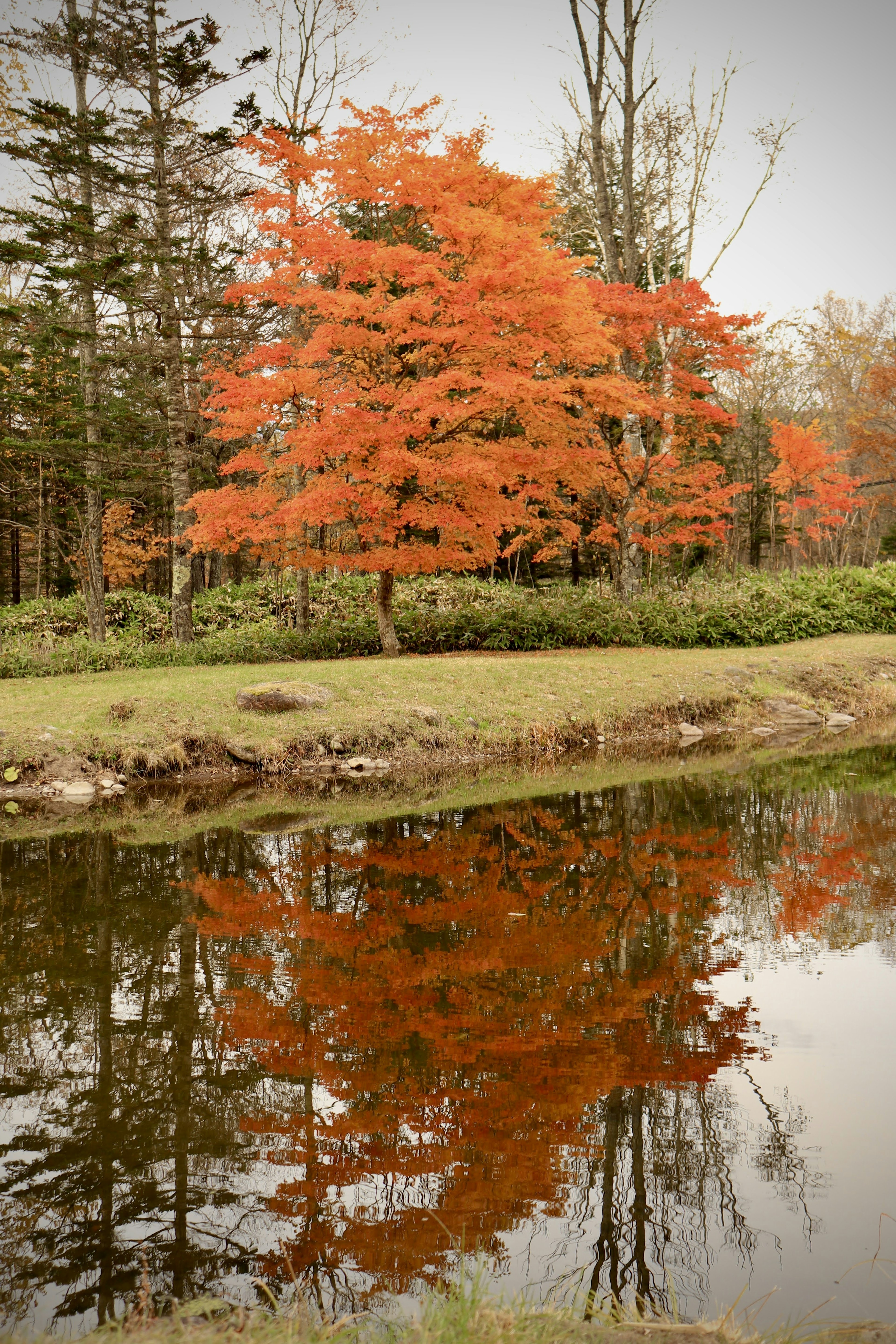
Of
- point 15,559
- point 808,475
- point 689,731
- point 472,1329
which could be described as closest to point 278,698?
point 689,731

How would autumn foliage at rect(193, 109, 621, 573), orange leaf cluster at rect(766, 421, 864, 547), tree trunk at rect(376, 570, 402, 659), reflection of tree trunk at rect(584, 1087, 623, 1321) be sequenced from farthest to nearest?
1. orange leaf cluster at rect(766, 421, 864, 547)
2. tree trunk at rect(376, 570, 402, 659)
3. autumn foliage at rect(193, 109, 621, 573)
4. reflection of tree trunk at rect(584, 1087, 623, 1321)

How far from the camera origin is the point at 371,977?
15.6ft

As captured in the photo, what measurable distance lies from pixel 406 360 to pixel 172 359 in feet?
17.0

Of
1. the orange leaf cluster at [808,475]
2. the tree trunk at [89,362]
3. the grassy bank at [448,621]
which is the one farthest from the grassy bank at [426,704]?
the orange leaf cluster at [808,475]

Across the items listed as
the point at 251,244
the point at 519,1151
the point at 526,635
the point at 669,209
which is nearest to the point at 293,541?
the point at 526,635

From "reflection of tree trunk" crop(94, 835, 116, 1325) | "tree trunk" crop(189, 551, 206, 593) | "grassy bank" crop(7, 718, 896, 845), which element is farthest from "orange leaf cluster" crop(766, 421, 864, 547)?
"reflection of tree trunk" crop(94, 835, 116, 1325)

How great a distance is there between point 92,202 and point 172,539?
25.0 feet

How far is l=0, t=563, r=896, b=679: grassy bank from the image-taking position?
16.2 meters

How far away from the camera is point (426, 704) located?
12016 millimetres

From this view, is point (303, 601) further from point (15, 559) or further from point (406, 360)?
point (15, 559)

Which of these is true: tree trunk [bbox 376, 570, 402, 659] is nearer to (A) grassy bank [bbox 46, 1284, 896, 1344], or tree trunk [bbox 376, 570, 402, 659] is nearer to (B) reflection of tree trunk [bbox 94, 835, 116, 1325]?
(B) reflection of tree trunk [bbox 94, 835, 116, 1325]

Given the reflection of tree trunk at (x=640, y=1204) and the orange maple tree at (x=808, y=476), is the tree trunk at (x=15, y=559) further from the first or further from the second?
the reflection of tree trunk at (x=640, y=1204)

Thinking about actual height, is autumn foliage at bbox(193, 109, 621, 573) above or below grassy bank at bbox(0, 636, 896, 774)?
above

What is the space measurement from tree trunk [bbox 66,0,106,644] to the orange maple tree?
706 inches
